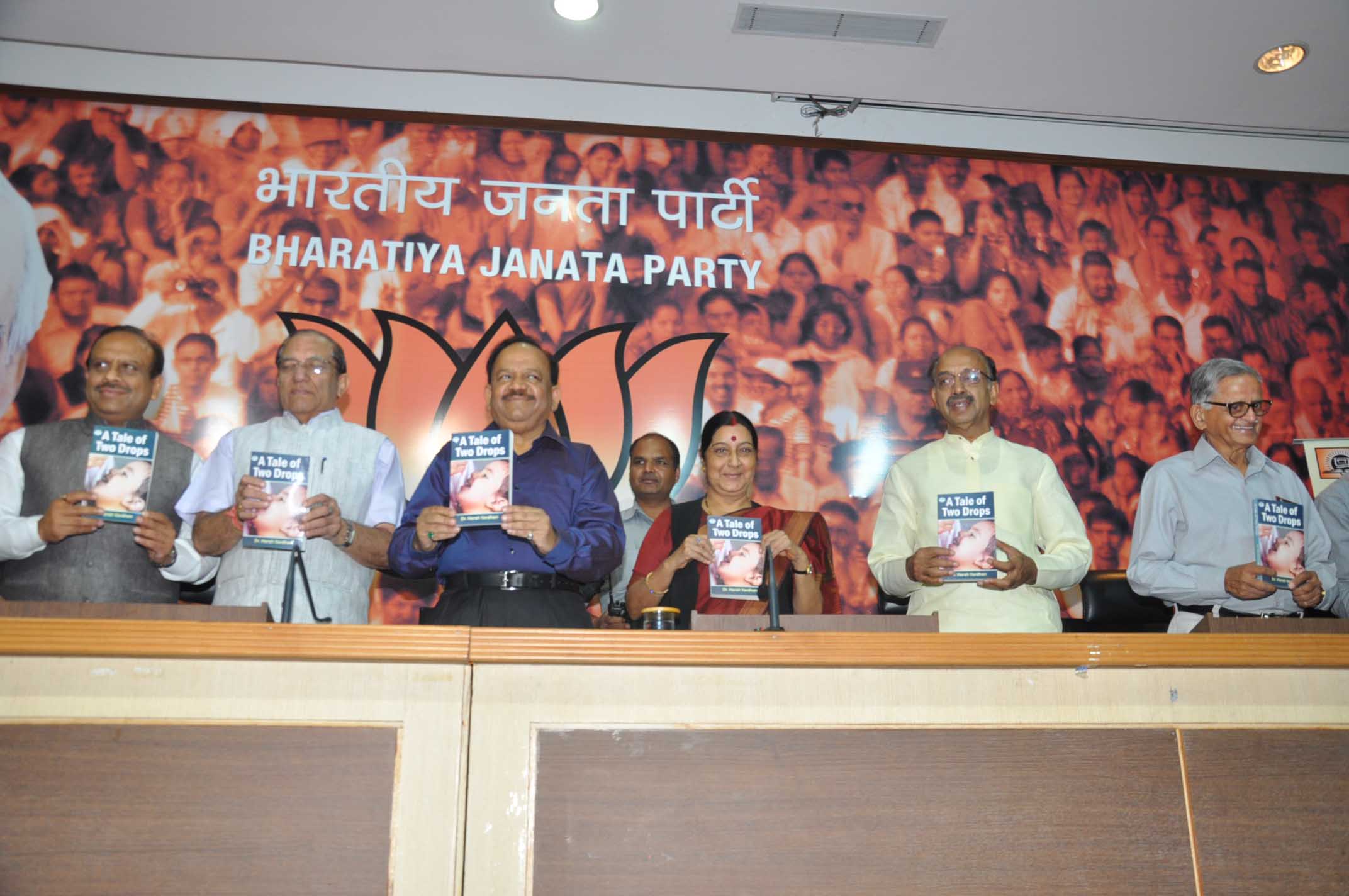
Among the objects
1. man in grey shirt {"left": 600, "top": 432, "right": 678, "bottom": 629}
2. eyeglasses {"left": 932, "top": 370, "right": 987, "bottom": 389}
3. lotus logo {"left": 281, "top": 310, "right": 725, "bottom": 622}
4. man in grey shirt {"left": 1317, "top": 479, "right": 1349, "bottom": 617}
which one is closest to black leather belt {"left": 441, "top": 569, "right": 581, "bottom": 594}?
man in grey shirt {"left": 600, "top": 432, "right": 678, "bottom": 629}

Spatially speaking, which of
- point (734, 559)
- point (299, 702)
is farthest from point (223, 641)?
point (734, 559)

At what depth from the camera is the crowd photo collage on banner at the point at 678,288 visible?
14.3ft

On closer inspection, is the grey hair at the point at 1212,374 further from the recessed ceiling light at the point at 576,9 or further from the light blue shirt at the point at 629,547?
the recessed ceiling light at the point at 576,9

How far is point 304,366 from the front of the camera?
10.5 feet

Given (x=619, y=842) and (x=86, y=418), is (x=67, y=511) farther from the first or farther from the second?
(x=619, y=842)

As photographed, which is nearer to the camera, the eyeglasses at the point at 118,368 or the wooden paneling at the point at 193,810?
the wooden paneling at the point at 193,810

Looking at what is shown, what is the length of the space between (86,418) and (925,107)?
356 cm

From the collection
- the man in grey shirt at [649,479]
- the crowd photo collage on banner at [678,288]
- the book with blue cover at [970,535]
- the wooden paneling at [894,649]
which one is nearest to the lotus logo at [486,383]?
the crowd photo collage on banner at [678,288]

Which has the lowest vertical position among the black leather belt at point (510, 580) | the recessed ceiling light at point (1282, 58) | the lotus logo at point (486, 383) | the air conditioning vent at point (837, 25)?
the black leather belt at point (510, 580)

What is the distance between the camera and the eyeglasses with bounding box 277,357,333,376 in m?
3.21

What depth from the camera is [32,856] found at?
1819 mm

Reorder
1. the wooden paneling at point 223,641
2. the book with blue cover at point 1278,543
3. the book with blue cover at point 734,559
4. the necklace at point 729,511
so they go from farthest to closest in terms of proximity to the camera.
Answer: the necklace at point 729,511, the book with blue cover at point 1278,543, the book with blue cover at point 734,559, the wooden paneling at point 223,641

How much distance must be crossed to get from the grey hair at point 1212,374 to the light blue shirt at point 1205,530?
143mm

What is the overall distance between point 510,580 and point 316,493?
70 centimetres
